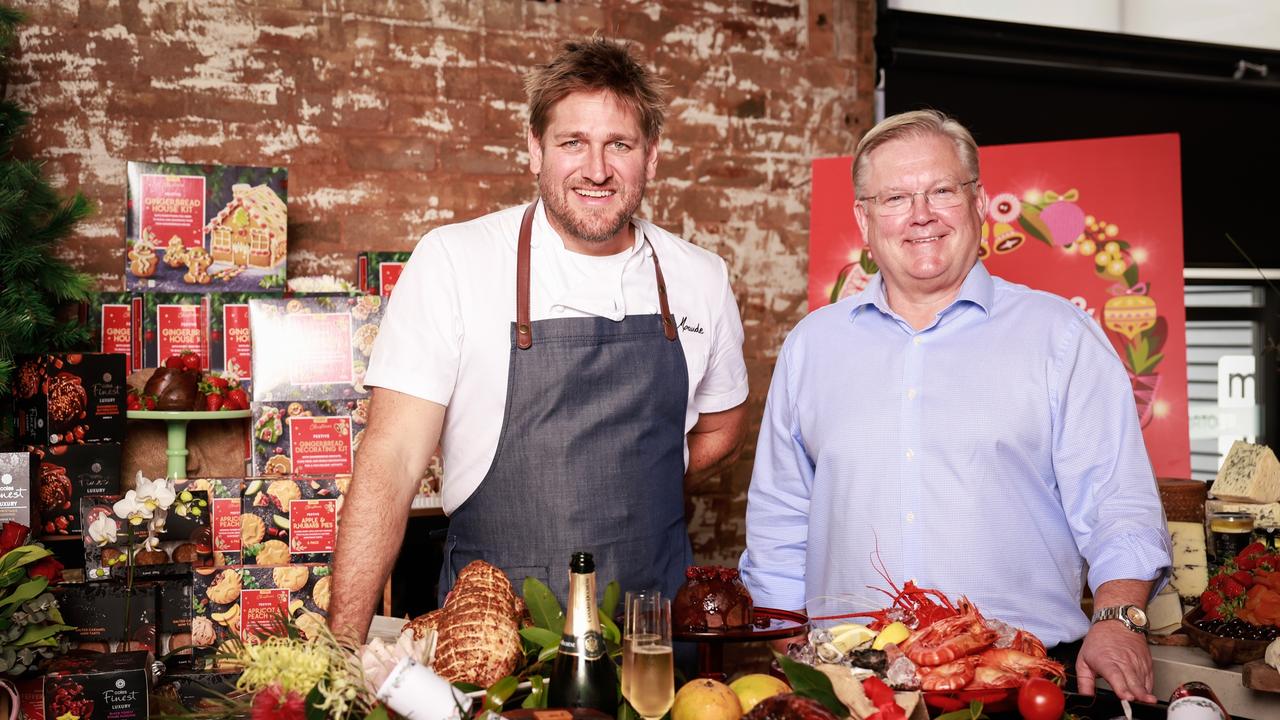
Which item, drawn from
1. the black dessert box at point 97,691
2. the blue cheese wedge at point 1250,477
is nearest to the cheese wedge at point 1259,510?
the blue cheese wedge at point 1250,477

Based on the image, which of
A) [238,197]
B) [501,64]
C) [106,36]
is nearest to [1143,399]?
[501,64]

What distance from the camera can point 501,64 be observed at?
405 cm

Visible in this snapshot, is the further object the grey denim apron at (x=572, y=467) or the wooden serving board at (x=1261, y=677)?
the grey denim apron at (x=572, y=467)

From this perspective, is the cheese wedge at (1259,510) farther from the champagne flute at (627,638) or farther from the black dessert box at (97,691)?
the black dessert box at (97,691)

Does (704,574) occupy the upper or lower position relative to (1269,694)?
upper

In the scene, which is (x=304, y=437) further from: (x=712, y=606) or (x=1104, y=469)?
(x=1104, y=469)

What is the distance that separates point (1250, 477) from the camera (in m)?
2.97

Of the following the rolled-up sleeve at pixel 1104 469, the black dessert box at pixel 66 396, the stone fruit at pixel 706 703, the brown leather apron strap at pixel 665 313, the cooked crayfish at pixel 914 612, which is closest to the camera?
the stone fruit at pixel 706 703

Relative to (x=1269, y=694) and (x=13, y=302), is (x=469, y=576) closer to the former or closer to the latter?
(x=1269, y=694)

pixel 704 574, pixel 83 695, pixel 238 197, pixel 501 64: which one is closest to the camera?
pixel 704 574

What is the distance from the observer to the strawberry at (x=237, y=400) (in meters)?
3.32

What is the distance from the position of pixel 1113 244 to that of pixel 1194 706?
2.35 meters

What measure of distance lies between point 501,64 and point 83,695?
2.63 metres

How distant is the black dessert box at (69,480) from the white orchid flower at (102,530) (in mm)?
200
